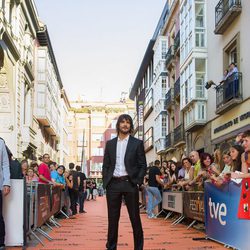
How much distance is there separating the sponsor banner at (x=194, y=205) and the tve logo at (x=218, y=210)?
1139 millimetres

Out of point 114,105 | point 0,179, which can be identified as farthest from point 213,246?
point 114,105

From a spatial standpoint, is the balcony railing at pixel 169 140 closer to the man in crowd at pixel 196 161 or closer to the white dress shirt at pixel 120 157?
the man in crowd at pixel 196 161

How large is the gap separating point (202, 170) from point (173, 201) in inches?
115

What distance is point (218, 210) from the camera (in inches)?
351

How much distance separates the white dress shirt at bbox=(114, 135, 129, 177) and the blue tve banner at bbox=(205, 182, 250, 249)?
5.99 feet

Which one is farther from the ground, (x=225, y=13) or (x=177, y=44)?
(x=177, y=44)

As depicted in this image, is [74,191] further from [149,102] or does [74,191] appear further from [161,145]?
[149,102]

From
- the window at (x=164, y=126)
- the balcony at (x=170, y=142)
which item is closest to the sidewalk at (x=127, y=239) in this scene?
the balcony at (x=170, y=142)

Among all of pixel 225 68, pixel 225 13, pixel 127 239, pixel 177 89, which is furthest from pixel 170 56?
pixel 127 239

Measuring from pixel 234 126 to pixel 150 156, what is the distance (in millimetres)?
30095

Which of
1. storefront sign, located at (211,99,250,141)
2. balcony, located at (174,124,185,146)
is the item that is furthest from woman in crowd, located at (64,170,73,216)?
balcony, located at (174,124,185,146)

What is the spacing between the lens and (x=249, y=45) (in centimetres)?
1966

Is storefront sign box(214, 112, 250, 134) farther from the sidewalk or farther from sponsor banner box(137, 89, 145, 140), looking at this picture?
sponsor banner box(137, 89, 145, 140)

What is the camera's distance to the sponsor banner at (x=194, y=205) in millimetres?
10828
